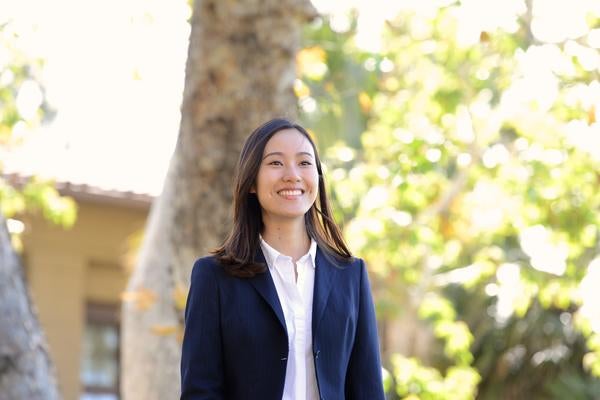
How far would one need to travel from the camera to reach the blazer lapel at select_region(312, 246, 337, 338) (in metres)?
3.83

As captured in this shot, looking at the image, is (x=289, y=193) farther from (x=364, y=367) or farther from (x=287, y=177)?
(x=364, y=367)

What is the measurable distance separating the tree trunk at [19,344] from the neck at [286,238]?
2698mm

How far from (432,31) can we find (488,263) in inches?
79.0

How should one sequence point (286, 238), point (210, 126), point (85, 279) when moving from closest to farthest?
1. point (286, 238)
2. point (210, 126)
3. point (85, 279)

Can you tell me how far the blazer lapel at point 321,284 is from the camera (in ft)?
12.6

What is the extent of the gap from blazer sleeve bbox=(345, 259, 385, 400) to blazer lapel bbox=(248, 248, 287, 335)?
279 mm

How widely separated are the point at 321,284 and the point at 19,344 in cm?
283

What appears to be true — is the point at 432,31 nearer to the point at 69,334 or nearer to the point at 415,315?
the point at 415,315

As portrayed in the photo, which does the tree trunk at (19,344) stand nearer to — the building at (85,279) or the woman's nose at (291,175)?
the woman's nose at (291,175)

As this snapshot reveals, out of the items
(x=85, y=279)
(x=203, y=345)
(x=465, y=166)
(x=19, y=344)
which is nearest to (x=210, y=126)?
(x=19, y=344)

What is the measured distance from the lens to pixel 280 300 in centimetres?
384

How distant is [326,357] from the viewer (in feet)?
12.4

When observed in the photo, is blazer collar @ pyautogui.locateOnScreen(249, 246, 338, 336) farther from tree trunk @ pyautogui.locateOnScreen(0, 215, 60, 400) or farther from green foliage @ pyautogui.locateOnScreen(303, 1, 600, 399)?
green foliage @ pyautogui.locateOnScreen(303, 1, 600, 399)

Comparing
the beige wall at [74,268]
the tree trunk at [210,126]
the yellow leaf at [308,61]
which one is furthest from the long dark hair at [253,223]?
the beige wall at [74,268]
